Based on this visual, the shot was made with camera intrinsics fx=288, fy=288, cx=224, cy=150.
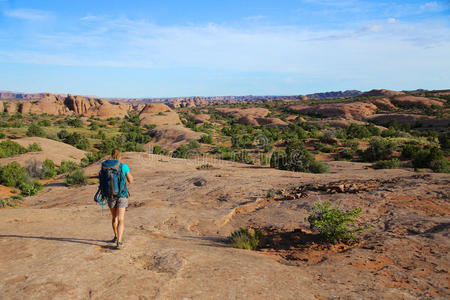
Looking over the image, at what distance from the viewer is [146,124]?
4509cm

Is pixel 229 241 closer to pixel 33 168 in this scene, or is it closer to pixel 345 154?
pixel 33 168

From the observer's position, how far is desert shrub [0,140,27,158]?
1887cm

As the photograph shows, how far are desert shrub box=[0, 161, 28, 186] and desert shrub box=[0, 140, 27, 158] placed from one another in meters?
5.40

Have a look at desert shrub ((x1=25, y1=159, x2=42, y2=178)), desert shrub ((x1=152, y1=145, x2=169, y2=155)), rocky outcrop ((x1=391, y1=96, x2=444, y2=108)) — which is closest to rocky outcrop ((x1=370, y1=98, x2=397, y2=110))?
rocky outcrop ((x1=391, y1=96, x2=444, y2=108))

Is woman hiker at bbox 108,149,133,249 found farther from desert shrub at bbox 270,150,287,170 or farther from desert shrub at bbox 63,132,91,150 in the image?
desert shrub at bbox 63,132,91,150

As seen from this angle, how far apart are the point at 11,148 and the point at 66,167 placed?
5.12 metres

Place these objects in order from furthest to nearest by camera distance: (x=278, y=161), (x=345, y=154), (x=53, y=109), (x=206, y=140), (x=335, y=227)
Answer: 1. (x=53, y=109)
2. (x=206, y=140)
3. (x=345, y=154)
4. (x=278, y=161)
5. (x=335, y=227)

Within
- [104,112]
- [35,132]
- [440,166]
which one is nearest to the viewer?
[440,166]

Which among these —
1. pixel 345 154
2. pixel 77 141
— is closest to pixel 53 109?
pixel 77 141

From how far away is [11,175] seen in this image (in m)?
14.0

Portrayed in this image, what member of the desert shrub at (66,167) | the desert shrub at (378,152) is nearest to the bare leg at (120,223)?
the desert shrub at (66,167)

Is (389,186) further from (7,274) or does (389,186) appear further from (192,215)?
(7,274)

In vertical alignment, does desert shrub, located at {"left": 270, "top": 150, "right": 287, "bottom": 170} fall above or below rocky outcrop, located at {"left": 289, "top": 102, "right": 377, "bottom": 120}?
below

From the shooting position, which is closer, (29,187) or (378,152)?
(29,187)
